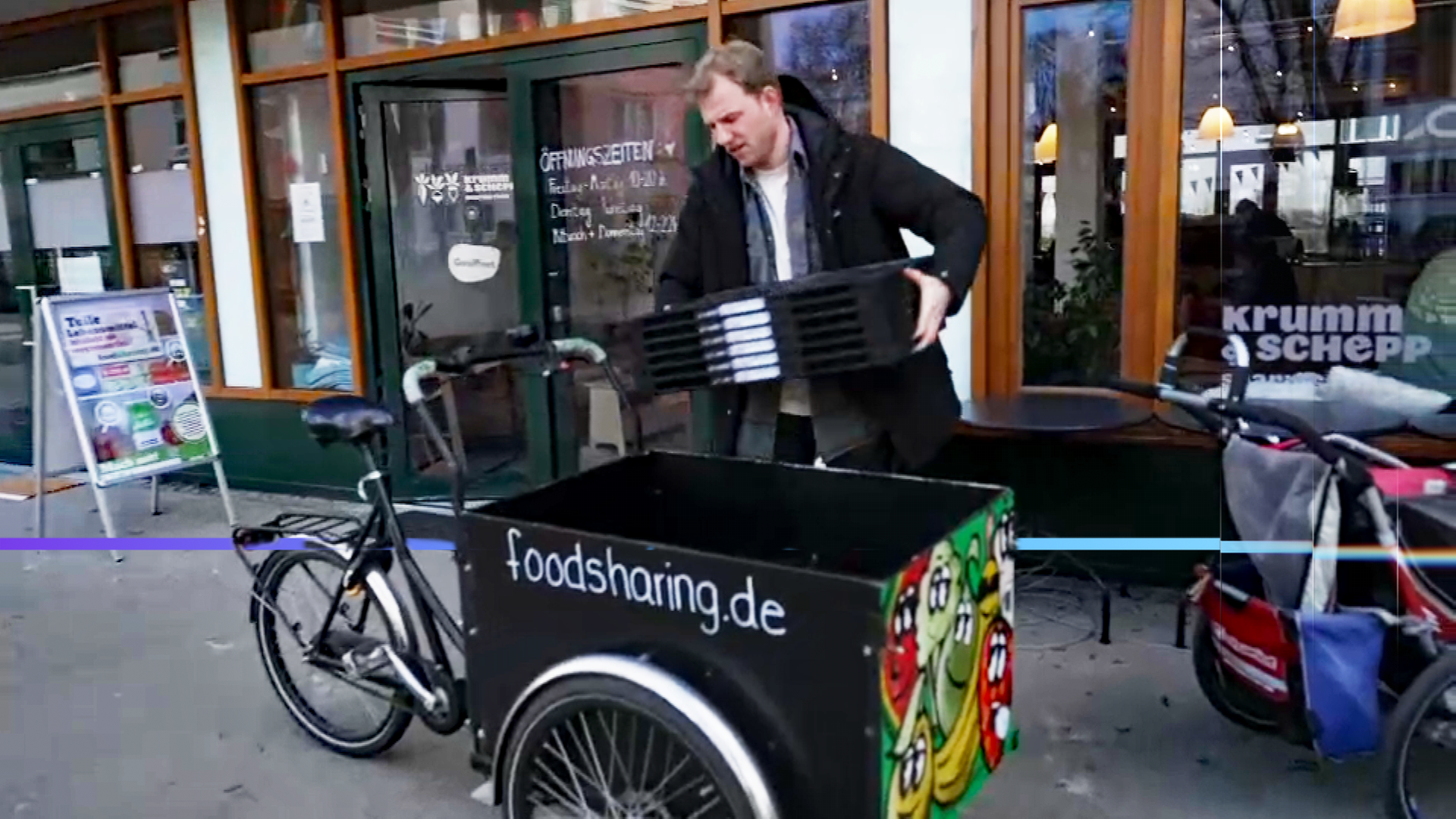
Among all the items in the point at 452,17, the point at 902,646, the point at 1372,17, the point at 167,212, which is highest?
the point at 452,17

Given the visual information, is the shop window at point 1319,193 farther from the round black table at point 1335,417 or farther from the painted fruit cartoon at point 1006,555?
the painted fruit cartoon at point 1006,555

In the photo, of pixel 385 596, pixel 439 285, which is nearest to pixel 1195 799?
pixel 385 596

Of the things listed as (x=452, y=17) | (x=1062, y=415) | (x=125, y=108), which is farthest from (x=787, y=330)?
(x=125, y=108)

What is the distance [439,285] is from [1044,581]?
319 cm

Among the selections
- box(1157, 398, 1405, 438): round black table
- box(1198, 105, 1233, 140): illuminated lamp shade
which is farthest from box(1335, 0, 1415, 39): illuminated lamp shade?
box(1157, 398, 1405, 438): round black table

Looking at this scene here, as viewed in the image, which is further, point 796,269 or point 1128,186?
point 1128,186

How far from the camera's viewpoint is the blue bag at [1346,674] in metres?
2.36

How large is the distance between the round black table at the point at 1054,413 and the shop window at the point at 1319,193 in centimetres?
42

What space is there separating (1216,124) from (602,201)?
2.52 meters

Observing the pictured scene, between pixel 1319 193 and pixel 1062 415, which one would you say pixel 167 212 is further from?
pixel 1319 193

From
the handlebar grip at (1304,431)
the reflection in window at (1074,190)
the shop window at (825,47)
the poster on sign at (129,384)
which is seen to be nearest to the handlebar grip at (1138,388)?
the handlebar grip at (1304,431)

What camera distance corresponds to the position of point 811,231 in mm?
2680

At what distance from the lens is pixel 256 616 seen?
3219mm

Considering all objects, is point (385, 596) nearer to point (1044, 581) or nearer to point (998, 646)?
point (998, 646)
